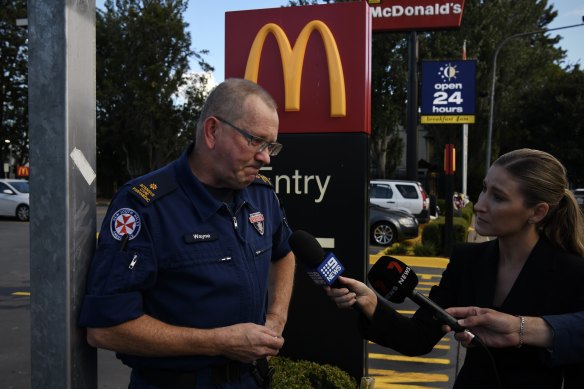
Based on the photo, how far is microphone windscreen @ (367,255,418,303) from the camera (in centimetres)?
186

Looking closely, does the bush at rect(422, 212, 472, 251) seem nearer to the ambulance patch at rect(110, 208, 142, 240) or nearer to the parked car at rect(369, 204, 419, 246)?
the parked car at rect(369, 204, 419, 246)

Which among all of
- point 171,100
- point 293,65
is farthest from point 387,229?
point 171,100

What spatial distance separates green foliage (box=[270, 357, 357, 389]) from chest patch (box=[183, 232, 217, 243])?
1.81m

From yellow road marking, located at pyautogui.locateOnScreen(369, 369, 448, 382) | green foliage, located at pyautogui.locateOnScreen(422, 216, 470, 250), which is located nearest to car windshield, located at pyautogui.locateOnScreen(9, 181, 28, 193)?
green foliage, located at pyautogui.locateOnScreen(422, 216, 470, 250)

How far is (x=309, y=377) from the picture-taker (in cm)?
356

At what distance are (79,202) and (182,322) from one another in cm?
52

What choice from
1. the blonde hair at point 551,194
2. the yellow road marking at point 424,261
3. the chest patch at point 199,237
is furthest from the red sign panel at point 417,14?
the chest patch at point 199,237

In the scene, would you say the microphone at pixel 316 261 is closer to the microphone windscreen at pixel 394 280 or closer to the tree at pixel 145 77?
the microphone windscreen at pixel 394 280

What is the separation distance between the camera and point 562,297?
6.34 feet

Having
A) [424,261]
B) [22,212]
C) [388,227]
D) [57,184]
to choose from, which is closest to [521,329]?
[57,184]

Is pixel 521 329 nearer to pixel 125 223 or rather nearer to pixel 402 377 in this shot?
pixel 125 223

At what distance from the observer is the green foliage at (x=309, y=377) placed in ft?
11.3

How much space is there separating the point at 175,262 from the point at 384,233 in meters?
12.6

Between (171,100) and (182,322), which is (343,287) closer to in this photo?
(182,322)
